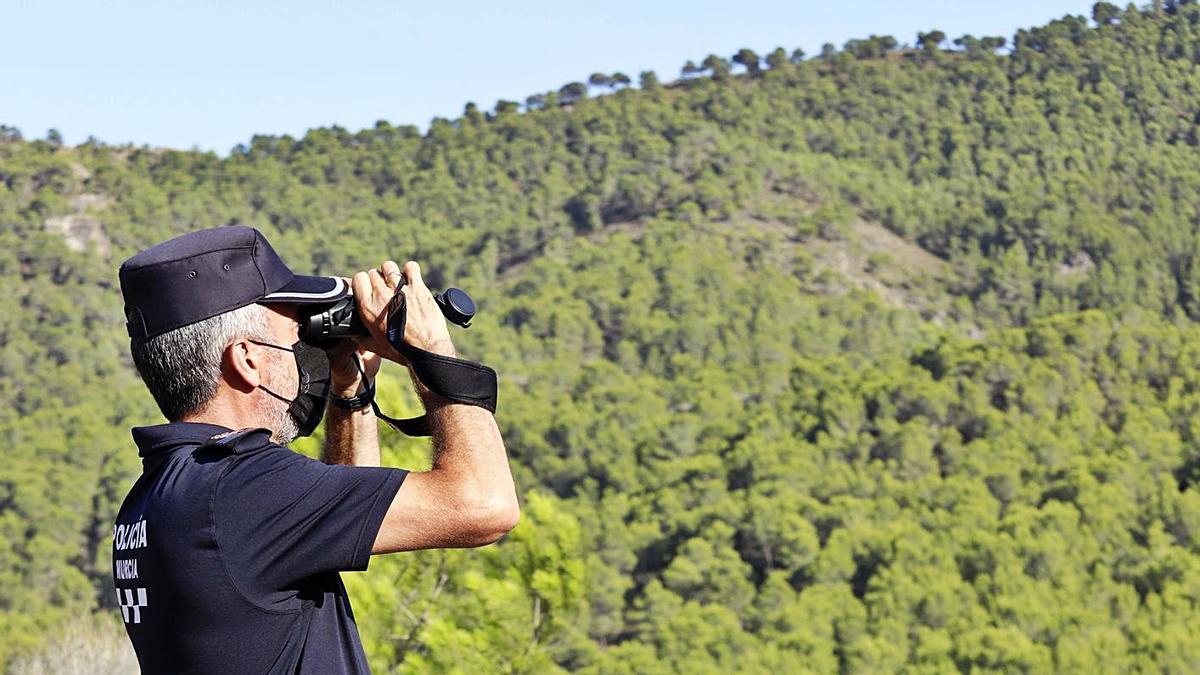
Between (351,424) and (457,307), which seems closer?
(457,307)

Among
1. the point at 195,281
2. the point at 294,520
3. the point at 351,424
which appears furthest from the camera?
the point at 351,424

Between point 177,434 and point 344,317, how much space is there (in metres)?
0.21

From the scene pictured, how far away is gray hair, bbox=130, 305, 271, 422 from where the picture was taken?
143cm

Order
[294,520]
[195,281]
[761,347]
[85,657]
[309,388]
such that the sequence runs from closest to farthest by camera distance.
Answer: [294,520] < [195,281] < [309,388] < [85,657] < [761,347]

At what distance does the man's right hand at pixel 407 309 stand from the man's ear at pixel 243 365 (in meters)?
0.12

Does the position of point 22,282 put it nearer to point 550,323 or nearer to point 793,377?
point 550,323

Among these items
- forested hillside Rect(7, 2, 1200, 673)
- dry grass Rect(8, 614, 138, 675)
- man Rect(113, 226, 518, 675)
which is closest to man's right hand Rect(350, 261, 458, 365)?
man Rect(113, 226, 518, 675)

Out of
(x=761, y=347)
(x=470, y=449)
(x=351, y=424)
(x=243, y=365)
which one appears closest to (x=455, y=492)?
(x=470, y=449)

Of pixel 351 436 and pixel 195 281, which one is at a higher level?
pixel 195 281

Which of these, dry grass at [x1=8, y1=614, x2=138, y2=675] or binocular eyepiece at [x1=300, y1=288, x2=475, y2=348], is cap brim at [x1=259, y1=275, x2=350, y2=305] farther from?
dry grass at [x1=8, y1=614, x2=138, y2=675]

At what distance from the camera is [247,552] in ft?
4.39

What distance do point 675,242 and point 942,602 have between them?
2933cm

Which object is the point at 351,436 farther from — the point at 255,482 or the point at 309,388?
the point at 255,482

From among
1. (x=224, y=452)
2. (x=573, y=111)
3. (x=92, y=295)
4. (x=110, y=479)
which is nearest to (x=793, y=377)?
(x=110, y=479)
